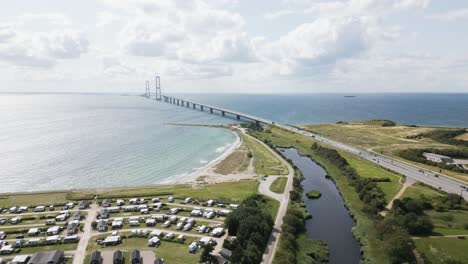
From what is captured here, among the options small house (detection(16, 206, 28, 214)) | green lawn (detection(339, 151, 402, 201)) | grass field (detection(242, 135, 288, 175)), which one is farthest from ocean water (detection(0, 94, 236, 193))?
green lawn (detection(339, 151, 402, 201))

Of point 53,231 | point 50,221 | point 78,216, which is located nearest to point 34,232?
point 53,231

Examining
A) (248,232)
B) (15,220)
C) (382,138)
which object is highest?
(382,138)

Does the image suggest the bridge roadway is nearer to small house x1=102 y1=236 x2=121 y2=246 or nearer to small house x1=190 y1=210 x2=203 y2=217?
small house x1=190 y1=210 x2=203 y2=217

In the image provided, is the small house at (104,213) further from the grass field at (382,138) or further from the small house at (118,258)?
the grass field at (382,138)

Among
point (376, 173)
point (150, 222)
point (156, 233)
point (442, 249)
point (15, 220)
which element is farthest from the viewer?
point (376, 173)

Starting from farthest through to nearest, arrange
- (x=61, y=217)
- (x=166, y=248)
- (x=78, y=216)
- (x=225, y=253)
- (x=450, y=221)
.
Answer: (x=78, y=216) → (x=61, y=217) → (x=450, y=221) → (x=166, y=248) → (x=225, y=253)

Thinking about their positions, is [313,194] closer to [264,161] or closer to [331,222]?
[331,222]
